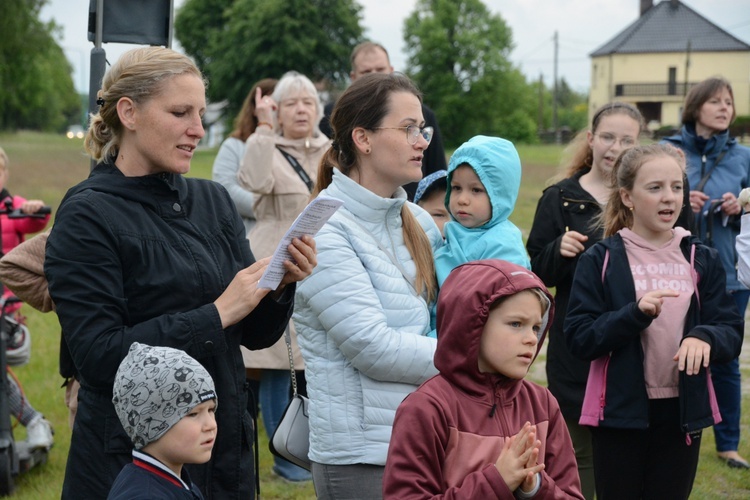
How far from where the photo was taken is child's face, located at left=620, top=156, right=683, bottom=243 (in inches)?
157

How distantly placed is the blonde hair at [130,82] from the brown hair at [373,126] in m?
0.62

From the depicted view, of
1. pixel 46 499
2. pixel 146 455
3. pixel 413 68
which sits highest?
pixel 413 68

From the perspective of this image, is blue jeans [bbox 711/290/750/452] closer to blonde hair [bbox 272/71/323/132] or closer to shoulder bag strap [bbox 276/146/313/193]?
shoulder bag strap [bbox 276/146/313/193]

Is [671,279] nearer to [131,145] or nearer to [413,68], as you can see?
[131,145]

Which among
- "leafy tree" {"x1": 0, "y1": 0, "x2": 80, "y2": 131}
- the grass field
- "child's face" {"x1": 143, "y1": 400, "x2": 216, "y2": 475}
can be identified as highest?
"leafy tree" {"x1": 0, "y1": 0, "x2": 80, "y2": 131}

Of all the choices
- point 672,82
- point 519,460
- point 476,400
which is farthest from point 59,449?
point 672,82

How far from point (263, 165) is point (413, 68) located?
7322cm

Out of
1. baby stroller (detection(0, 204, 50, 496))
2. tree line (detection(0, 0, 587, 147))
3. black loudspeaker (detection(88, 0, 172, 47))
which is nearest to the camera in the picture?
black loudspeaker (detection(88, 0, 172, 47))

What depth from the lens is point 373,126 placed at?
10.8 ft

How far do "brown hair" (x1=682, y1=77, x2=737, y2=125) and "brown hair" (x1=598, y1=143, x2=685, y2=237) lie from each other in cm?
204

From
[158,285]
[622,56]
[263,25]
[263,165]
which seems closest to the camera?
[158,285]

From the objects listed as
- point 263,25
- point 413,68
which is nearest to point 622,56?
point 413,68

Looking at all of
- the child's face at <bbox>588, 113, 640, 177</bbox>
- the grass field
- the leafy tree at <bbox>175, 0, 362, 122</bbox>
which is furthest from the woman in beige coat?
the leafy tree at <bbox>175, 0, 362, 122</bbox>

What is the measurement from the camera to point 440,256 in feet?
11.4
